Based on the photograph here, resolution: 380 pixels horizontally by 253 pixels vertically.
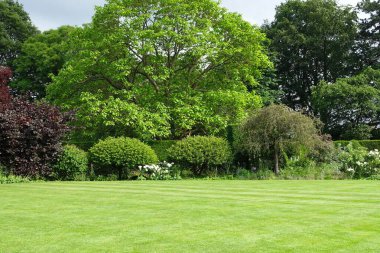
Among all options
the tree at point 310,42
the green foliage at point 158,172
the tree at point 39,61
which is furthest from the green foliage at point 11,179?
the tree at point 310,42

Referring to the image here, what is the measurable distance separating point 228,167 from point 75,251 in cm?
1521

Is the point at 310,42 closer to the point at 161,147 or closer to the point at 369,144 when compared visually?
the point at 369,144

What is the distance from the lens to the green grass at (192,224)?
15.3 feet

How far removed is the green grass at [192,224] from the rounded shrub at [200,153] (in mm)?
9455

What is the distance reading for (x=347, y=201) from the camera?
26.7 feet

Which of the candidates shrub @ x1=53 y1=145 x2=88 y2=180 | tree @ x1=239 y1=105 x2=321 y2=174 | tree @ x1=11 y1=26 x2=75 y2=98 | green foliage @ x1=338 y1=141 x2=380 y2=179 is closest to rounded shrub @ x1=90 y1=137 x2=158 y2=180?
shrub @ x1=53 y1=145 x2=88 y2=180

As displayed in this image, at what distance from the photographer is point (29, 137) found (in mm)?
16750

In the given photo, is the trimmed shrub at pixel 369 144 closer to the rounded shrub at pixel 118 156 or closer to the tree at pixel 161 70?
the tree at pixel 161 70

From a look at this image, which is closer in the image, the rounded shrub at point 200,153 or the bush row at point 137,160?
the bush row at point 137,160

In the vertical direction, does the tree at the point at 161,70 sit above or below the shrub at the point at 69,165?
above

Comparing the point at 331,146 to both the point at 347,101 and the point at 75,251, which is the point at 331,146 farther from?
the point at 75,251

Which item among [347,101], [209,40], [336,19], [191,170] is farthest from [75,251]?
[336,19]

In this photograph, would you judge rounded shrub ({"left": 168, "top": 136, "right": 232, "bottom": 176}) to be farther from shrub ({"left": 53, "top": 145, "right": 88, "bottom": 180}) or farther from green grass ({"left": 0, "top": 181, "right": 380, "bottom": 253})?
green grass ({"left": 0, "top": 181, "right": 380, "bottom": 253})

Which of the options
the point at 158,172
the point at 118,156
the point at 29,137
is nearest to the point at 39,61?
Result: the point at 29,137
